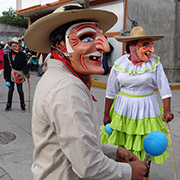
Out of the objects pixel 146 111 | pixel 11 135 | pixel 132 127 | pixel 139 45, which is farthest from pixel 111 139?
pixel 11 135

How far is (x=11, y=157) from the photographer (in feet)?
13.4

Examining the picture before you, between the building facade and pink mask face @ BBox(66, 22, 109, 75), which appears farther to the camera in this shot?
the building facade

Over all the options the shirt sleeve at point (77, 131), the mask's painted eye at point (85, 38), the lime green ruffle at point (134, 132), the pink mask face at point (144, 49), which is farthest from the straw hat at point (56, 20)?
the lime green ruffle at point (134, 132)

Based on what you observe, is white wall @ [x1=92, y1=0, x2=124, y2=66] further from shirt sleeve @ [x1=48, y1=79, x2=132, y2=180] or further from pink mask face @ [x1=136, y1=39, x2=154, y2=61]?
shirt sleeve @ [x1=48, y1=79, x2=132, y2=180]

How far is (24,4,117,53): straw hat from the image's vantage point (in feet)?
5.14

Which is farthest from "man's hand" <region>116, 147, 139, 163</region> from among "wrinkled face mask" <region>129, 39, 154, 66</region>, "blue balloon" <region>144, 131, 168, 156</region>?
"wrinkled face mask" <region>129, 39, 154, 66</region>

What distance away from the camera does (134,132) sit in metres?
3.24

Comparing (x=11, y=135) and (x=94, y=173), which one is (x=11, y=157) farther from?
(x=94, y=173)

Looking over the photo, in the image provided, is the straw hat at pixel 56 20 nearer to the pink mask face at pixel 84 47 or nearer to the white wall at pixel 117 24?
the pink mask face at pixel 84 47

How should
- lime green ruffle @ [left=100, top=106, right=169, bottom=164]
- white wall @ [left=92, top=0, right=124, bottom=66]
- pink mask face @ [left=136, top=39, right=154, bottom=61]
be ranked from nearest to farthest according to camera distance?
lime green ruffle @ [left=100, top=106, right=169, bottom=164] < pink mask face @ [left=136, top=39, right=154, bottom=61] < white wall @ [left=92, top=0, right=124, bottom=66]

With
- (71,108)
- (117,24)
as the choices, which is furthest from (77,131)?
(117,24)

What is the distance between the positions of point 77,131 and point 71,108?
0.38 feet

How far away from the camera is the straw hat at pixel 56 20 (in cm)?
157

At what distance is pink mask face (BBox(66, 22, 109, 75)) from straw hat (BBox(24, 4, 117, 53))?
0.07 metres
